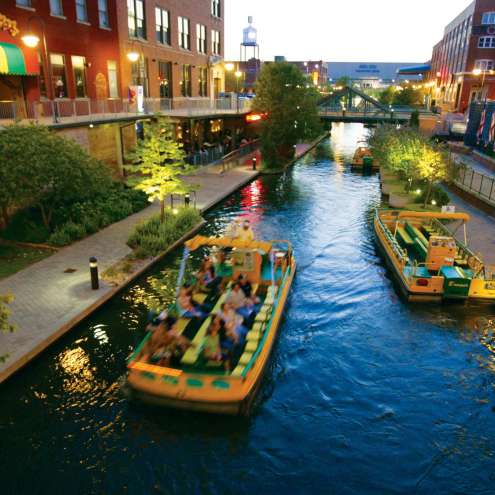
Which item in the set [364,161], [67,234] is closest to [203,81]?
[364,161]

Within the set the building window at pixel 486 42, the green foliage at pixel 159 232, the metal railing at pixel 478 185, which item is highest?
the building window at pixel 486 42

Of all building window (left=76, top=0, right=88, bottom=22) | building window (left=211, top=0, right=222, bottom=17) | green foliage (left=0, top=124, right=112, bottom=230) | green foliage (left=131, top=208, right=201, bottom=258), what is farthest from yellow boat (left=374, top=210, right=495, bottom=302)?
building window (left=211, top=0, right=222, bottom=17)

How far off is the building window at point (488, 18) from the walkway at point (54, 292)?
68.4 metres

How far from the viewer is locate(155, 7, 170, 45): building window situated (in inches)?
1446

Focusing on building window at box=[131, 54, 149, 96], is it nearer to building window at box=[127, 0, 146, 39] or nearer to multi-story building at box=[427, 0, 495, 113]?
building window at box=[127, 0, 146, 39]

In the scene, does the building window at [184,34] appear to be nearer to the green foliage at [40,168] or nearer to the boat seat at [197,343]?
the green foliage at [40,168]

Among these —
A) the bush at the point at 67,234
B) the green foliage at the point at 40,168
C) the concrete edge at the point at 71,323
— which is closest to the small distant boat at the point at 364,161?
the concrete edge at the point at 71,323

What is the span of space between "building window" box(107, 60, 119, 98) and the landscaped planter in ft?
66.6

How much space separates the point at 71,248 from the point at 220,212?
9859 millimetres

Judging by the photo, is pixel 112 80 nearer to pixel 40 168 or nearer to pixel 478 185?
pixel 40 168

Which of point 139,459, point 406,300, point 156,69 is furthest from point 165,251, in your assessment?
point 156,69

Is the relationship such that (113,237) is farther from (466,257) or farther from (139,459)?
(466,257)

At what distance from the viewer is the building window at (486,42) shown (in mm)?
67875

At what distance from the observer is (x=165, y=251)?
18938 mm
